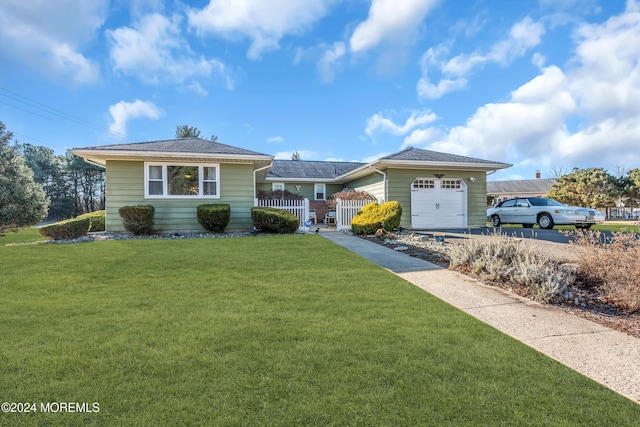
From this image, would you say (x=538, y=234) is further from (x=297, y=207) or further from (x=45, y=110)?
(x=45, y=110)

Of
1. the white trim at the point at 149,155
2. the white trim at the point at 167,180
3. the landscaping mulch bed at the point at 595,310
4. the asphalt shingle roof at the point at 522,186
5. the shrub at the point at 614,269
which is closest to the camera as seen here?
the landscaping mulch bed at the point at 595,310

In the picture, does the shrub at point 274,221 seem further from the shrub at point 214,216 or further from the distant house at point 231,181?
the distant house at point 231,181

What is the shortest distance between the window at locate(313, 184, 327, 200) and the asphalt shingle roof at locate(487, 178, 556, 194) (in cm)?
2557

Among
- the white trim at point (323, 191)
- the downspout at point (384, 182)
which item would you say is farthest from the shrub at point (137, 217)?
the white trim at point (323, 191)

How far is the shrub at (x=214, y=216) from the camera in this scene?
Result: 421 inches

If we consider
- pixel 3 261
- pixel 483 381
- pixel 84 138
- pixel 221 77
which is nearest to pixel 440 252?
pixel 483 381

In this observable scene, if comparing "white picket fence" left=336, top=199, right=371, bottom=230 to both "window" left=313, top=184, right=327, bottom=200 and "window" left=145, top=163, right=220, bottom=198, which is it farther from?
"window" left=313, top=184, right=327, bottom=200

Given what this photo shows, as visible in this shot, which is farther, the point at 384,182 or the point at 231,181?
the point at 384,182

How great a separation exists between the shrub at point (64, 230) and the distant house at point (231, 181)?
96cm

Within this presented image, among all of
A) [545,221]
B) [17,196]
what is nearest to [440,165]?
[545,221]

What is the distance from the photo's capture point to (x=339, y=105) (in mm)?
16656

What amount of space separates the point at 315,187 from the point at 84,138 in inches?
969

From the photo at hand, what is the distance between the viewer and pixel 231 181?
11.9 m

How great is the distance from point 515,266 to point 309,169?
59.9ft
